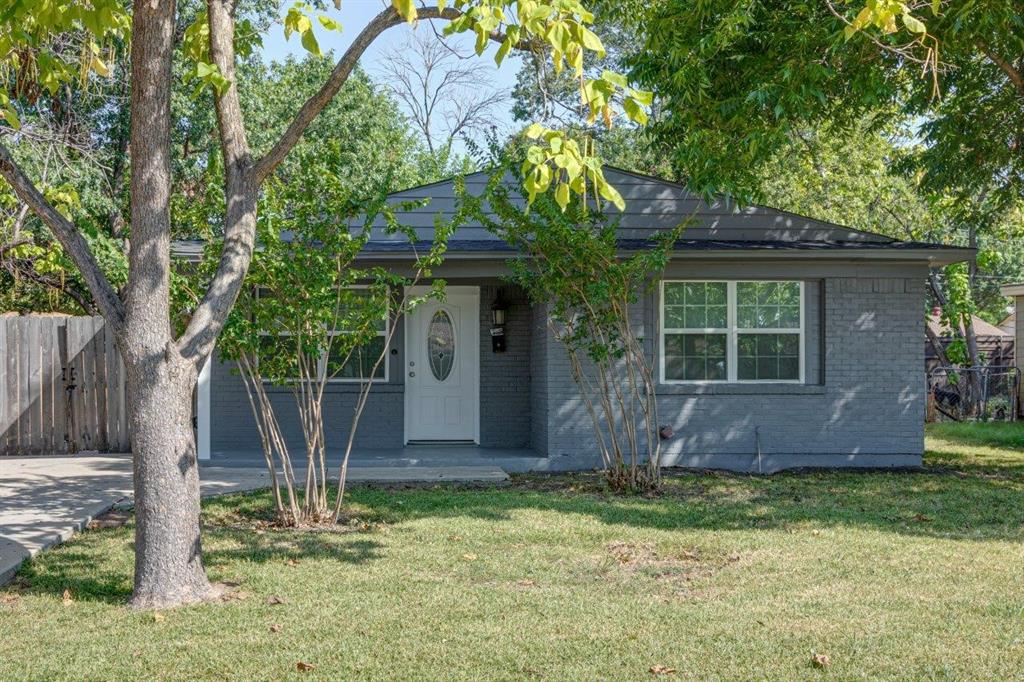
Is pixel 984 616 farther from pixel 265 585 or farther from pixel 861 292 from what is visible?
pixel 861 292

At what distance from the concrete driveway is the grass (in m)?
0.32

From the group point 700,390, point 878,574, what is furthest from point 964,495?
point 878,574

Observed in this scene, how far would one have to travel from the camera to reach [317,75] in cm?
2486

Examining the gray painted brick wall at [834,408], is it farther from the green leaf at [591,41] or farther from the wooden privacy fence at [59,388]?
the green leaf at [591,41]

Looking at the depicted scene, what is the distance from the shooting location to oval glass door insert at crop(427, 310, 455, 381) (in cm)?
1432

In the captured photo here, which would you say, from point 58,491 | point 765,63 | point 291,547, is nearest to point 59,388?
point 58,491

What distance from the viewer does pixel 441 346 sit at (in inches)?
566

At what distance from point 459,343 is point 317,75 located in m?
13.0

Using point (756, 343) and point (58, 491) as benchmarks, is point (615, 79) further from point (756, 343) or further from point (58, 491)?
point (756, 343)

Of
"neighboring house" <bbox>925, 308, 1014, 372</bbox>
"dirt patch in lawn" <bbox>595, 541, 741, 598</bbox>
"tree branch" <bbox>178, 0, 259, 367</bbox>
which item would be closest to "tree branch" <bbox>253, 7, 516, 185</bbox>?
"tree branch" <bbox>178, 0, 259, 367</bbox>

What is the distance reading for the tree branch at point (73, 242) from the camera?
241 inches

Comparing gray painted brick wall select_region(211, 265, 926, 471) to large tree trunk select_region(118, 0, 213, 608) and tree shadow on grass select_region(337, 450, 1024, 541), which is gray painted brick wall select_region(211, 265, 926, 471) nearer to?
tree shadow on grass select_region(337, 450, 1024, 541)

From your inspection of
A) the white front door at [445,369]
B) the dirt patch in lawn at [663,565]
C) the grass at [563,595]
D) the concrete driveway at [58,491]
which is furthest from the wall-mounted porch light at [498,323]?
the dirt patch in lawn at [663,565]

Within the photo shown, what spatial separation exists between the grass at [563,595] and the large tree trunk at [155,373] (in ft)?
1.11
